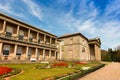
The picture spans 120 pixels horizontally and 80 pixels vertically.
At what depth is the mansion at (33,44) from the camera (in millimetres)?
26094

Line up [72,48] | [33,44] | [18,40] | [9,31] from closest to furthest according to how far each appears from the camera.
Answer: [18,40] → [9,31] → [33,44] → [72,48]

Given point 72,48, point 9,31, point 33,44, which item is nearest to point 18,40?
point 9,31

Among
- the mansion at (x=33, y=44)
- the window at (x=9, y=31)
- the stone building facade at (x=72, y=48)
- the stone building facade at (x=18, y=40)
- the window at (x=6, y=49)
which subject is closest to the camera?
the stone building facade at (x=18, y=40)

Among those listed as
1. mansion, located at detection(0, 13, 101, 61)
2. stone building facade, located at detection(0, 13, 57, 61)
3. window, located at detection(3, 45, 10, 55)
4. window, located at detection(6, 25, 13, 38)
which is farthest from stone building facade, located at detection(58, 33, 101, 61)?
window, located at detection(3, 45, 10, 55)

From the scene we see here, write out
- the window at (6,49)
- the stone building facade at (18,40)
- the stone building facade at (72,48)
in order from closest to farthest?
1. the stone building facade at (18,40)
2. the window at (6,49)
3. the stone building facade at (72,48)

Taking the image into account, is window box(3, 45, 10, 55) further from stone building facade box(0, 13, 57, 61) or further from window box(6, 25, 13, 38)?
window box(6, 25, 13, 38)

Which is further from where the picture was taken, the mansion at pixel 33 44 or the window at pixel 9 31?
the window at pixel 9 31

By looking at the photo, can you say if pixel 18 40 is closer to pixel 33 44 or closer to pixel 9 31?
pixel 9 31

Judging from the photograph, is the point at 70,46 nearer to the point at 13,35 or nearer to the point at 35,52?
the point at 35,52

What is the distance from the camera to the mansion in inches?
1027

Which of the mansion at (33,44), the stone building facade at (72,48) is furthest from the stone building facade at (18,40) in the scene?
the stone building facade at (72,48)

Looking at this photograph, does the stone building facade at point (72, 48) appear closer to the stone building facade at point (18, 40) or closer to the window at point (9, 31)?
the stone building facade at point (18, 40)

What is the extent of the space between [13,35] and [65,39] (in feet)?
75.4

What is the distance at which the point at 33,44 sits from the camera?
32.5 m
